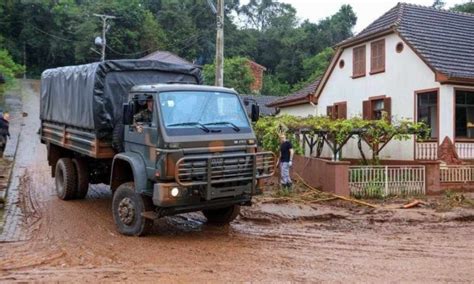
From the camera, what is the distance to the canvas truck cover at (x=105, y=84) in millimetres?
9977

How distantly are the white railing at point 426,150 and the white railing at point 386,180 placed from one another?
3993 mm

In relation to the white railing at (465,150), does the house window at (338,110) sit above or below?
above

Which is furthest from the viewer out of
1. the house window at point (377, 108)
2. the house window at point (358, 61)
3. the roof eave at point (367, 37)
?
the house window at point (358, 61)

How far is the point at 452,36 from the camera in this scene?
68.1 feet

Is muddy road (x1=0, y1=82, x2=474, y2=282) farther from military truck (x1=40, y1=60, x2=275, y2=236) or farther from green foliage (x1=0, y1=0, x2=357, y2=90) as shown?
green foliage (x1=0, y1=0, x2=357, y2=90)

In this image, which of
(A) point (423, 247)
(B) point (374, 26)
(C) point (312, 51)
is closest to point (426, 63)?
(B) point (374, 26)

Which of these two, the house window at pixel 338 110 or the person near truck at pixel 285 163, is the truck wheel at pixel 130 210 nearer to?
the person near truck at pixel 285 163

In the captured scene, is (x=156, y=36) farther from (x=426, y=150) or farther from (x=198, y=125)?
(x=198, y=125)

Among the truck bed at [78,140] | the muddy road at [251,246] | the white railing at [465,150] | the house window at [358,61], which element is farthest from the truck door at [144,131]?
the house window at [358,61]

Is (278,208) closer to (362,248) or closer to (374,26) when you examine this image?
(362,248)

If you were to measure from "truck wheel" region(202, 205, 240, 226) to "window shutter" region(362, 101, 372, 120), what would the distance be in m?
13.2

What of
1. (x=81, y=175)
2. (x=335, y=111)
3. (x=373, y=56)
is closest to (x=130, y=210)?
(x=81, y=175)

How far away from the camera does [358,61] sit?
22484 millimetres

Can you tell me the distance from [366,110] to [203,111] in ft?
47.1
